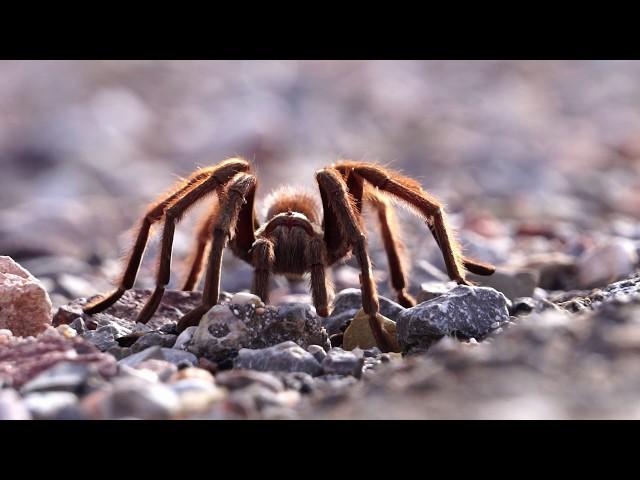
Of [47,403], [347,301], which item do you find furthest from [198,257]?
[47,403]

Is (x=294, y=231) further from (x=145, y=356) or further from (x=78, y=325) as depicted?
(x=145, y=356)

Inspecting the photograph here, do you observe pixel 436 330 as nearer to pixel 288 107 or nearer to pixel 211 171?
pixel 211 171

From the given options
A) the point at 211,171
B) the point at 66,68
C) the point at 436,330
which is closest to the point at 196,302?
the point at 211,171

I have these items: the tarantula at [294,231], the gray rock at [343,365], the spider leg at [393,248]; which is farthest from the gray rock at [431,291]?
the gray rock at [343,365]

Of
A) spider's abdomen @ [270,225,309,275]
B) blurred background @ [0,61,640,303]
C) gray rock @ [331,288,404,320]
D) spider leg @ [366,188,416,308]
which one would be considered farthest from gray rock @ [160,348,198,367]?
blurred background @ [0,61,640,303]

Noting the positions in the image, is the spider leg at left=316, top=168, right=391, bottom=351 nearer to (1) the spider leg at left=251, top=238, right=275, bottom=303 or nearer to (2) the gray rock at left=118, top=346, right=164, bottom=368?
(1) the spider leg at left=251, top=238, right=275, bottom=303

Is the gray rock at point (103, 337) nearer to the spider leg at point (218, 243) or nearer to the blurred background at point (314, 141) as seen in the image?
the spider leg at point (218, 243)

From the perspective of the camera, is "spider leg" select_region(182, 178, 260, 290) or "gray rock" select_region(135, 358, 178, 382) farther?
"spider leg" select_region(182, 178, 260, 290)
